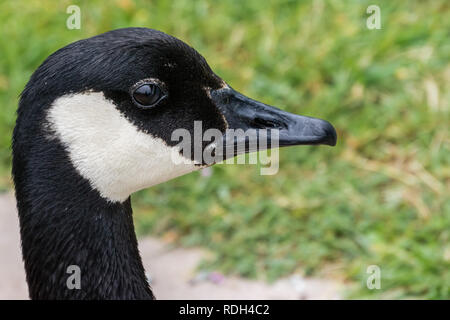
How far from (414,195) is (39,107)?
2431 millimetres

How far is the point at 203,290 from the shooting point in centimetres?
352

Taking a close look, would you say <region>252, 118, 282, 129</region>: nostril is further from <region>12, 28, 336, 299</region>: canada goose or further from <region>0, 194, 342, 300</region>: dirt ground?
<region>0, 194, 342, 300</region>: dirt ground

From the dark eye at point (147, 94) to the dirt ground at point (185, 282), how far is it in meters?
1.49

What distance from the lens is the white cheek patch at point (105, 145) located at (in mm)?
2150

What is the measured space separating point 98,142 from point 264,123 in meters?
0.62

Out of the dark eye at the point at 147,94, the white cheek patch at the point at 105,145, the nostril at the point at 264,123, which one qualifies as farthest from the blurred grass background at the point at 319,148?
the dark eye at the point at 147,94

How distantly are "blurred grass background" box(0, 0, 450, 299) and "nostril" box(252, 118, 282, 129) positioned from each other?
4.23 ft

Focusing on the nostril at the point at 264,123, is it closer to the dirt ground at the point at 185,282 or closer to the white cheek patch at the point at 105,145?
the white cheek patch at the point at 105,145

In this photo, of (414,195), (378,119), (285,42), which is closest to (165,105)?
(414,195)

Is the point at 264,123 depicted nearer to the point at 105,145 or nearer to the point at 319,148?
the point at 105,145

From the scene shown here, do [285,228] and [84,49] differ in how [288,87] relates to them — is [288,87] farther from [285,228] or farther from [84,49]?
[84,49]

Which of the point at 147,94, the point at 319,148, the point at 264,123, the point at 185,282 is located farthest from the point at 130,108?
the point at 319,148

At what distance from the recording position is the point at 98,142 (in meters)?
2.19

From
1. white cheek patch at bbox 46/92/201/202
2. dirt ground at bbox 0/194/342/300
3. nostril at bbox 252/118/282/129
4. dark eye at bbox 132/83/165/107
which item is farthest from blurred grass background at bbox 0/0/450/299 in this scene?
dark eye at bbox 132/83/165/107
